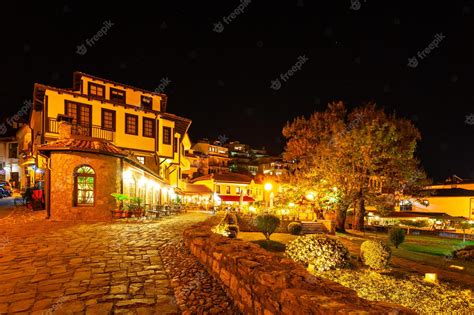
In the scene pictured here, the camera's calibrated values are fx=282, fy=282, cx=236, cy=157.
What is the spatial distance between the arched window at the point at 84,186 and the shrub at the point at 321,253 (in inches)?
430

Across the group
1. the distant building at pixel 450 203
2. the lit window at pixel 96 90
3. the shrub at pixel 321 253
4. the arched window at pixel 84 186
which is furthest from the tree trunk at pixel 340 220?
the lit window at pixel 96 90

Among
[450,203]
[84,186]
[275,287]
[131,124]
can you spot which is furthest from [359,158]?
[450,203]

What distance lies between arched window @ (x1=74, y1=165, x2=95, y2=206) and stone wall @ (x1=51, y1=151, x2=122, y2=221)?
0.66ft

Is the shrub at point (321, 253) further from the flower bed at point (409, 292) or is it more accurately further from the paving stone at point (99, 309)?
the paving stone at point (99, 309)

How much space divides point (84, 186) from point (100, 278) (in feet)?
36.4

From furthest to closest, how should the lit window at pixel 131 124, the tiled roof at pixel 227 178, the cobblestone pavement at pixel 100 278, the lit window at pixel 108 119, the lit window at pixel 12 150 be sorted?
the tiled roof at pixel 227 178, the lit window at pixel 12 150, the lit window at pixel 131 124, the lit window at pixel 108 119, the cobblestone pavement at pixel 100 278

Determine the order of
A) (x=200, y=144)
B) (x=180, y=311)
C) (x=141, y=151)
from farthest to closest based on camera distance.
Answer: (x=200, y=144)
(x=141, y=151)
(x=180, y=311)

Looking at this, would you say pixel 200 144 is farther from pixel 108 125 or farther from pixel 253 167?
pixel 108 125

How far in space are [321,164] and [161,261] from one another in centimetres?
1748

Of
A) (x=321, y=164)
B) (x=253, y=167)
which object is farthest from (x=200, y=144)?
(x=321, y=164)

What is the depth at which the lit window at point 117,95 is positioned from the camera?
79.8 feet

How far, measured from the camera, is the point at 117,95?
2456 cm

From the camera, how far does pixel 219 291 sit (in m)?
4.84

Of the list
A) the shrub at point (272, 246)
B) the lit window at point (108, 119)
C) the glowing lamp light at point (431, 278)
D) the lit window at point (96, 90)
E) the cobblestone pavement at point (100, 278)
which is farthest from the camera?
the lit window at point (96, 90)
